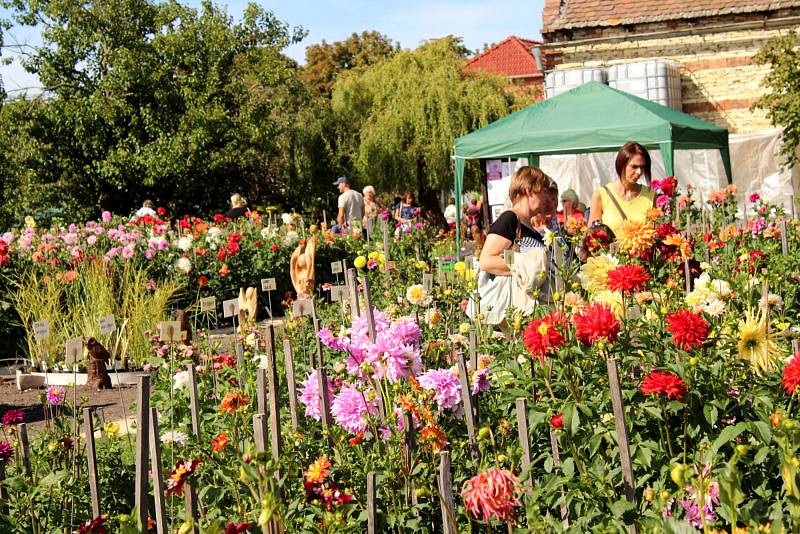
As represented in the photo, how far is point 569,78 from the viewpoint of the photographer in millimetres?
17797

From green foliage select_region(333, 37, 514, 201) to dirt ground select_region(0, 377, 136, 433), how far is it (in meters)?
17.2

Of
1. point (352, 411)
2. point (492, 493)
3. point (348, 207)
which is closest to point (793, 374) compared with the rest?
point (492, 493)

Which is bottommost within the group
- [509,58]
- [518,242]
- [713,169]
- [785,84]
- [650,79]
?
[518,242]

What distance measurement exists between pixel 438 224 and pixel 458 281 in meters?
19.4

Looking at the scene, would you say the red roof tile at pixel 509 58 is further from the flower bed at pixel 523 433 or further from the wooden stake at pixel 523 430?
the wooden stake at pixel 523 430

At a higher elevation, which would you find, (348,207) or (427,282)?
(348,207)

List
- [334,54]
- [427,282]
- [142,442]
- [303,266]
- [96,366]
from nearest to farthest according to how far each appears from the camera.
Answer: [142,442]
[427,282]
[96,366]
[303,266]
[334,54]

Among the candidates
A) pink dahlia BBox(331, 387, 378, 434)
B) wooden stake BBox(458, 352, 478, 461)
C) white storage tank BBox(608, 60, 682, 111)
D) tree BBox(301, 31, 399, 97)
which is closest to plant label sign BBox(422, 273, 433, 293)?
pink dahlia BBox(331, 387, 378, 434)

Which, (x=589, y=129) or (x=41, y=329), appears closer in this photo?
(x=41, y=329)

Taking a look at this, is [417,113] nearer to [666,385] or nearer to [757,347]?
[757,347]

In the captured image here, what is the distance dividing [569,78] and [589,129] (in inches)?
298

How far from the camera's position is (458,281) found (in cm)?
571

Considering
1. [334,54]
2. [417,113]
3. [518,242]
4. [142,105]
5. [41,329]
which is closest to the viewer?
[41,329]

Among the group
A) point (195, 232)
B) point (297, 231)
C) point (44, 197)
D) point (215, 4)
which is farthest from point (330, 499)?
point (215, 4)
